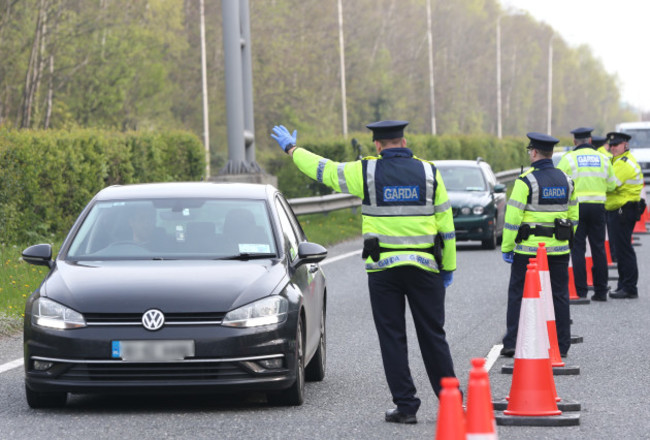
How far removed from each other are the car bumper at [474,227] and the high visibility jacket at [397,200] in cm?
1498

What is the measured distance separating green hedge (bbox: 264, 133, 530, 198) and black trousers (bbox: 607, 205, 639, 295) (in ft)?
13.9

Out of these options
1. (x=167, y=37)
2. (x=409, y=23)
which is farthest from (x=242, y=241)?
(x=409, y=23)

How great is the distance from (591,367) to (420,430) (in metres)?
2.96

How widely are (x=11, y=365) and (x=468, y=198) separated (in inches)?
557

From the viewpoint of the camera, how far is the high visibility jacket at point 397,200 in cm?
734

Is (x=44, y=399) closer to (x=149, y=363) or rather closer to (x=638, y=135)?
(x=149, y=363)

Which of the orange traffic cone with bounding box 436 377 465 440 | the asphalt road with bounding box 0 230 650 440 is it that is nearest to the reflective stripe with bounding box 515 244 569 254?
the asphalt road with bounding box 0 230 650 440

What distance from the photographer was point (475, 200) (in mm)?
22781

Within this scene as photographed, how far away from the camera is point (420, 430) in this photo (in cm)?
715

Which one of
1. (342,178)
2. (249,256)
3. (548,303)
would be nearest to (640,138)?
(548,303)

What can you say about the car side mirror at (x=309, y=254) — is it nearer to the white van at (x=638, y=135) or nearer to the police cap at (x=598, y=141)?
the police cap at (x=598, y=141)

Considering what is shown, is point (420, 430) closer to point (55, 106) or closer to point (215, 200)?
point (215, 200)

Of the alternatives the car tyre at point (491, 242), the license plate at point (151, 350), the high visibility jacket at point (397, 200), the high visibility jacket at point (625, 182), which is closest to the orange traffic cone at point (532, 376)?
the high visibility jacket at point (397, 200)

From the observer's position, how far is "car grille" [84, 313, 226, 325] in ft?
24.3
